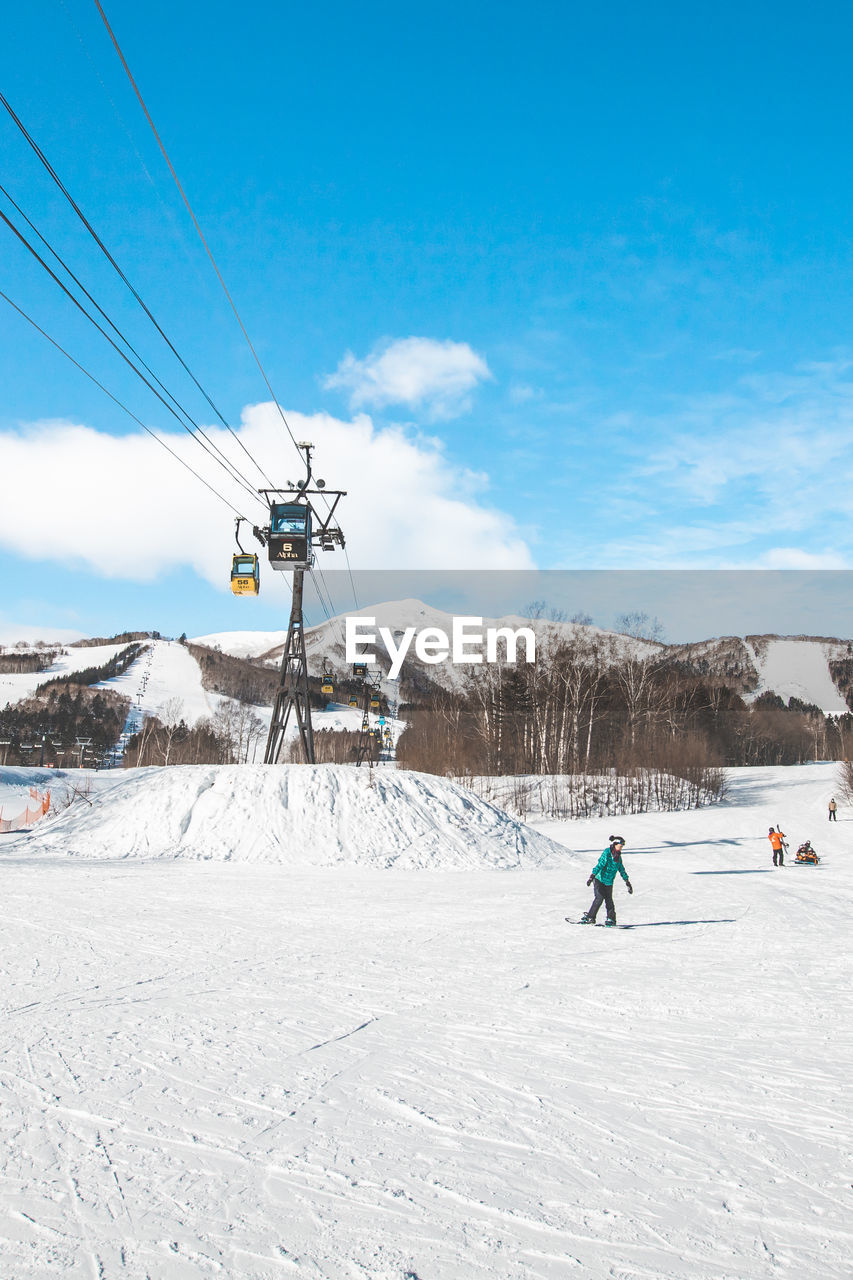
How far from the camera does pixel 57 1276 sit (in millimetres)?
3180

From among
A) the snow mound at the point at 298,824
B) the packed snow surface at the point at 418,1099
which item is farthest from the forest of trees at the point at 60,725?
the packed snow surface at the point at 418,1099

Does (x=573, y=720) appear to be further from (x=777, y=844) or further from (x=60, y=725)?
(x=60, y=725)

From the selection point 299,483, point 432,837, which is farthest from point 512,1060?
point 299,483

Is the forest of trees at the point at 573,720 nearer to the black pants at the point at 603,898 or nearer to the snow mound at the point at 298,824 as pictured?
the snow mound at the point at 298,824

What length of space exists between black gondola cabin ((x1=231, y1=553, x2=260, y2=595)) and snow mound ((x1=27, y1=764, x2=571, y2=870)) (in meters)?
6.00

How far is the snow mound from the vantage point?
68.5 feet

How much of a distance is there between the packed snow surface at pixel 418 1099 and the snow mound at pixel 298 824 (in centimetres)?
834

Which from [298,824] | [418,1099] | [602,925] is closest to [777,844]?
[602,925]

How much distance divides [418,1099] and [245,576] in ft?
54.4

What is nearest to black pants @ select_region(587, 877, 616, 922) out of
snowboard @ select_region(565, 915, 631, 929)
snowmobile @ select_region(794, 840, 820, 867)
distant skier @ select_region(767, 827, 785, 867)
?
snowboard @ select_region(565, 915, 631, 929)

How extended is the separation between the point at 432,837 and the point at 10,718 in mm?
124813

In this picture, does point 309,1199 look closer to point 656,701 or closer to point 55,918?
point 55,918

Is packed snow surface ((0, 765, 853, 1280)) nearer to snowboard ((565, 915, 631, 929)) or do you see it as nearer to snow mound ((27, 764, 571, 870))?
snowboard ((565, 915, 631, 929))

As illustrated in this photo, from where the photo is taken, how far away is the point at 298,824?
70.8ft
